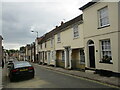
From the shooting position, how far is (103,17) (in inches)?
562

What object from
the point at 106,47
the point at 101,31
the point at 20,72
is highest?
the point at 101,31

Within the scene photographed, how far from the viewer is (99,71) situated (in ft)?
47.0

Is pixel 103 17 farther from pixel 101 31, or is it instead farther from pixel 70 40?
pixel 70 40

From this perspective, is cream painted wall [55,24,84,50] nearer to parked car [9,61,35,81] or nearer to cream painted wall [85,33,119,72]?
cream painted wall [85,33,119,72]

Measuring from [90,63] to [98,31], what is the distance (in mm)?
3604

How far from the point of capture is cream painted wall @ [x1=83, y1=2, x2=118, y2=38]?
41.6 feet

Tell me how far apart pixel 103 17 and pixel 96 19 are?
0.85m

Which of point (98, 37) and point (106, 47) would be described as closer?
point (106, 47)

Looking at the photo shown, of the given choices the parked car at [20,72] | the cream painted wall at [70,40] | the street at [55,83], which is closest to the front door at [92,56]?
the cream painted wall at [70,40]

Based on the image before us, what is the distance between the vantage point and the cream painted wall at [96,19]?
12688mm

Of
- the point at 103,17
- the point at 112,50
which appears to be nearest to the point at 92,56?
the point at 112,50

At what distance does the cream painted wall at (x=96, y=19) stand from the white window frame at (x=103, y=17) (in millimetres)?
317

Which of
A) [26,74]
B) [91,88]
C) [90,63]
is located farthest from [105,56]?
[26,74]

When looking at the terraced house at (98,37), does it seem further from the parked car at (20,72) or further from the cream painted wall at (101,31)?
the parked car at (20,72)
